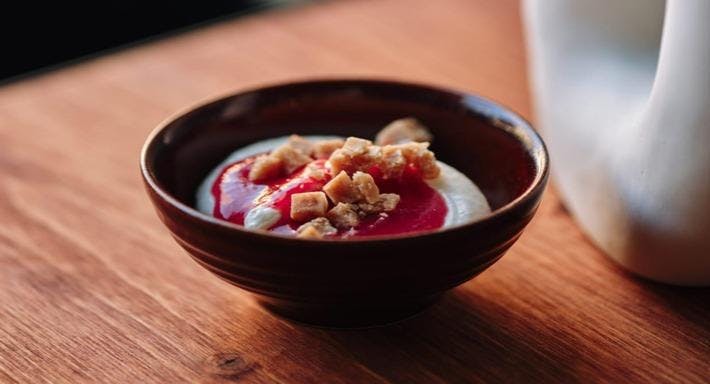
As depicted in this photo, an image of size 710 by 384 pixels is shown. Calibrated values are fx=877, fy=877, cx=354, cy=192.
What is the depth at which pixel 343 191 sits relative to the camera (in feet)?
2.60

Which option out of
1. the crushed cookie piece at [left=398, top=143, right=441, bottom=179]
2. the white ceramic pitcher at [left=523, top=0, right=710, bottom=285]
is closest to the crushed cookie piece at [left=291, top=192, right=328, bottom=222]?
the crushed cookie piece at [left=398, top=143, right=441, bottom=179]

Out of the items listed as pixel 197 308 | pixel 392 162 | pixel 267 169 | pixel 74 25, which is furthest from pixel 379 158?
pixel 74 25

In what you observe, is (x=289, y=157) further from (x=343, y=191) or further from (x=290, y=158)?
(x=343, y=191)

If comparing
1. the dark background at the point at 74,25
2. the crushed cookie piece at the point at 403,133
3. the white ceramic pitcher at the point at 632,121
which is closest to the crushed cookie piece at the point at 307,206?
the crushed cookie piece at the point at 403,133

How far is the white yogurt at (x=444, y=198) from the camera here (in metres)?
0.79

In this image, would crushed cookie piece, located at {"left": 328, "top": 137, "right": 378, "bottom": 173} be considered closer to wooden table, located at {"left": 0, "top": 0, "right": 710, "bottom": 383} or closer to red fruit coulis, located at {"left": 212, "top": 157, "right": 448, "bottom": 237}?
red fruit coulis, located at {"left": 212, "top": 157, "right": 448, "bottom": 237}

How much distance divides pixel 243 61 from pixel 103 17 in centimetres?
73

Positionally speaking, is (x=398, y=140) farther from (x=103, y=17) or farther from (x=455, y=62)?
(x=103, y=17)

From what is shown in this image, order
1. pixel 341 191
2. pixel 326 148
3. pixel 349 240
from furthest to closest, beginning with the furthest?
pixel 326 148
pixel 341 191
pixel 349 240

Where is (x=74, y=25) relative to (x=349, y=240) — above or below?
below

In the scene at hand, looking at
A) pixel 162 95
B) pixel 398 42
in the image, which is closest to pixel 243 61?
pixel 162 95

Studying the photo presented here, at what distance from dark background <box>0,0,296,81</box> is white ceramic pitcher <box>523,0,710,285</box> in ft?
3.67

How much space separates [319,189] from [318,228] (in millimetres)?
67

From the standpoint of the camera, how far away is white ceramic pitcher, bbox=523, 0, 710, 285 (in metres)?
0.82
